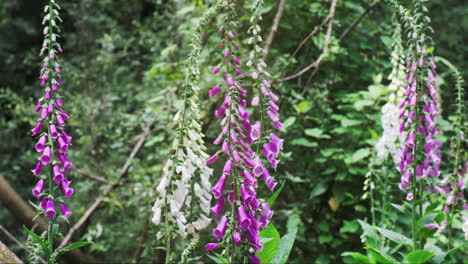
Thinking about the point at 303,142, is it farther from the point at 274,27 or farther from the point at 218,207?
the point at 218,207

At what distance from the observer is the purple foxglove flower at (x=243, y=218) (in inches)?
68.9

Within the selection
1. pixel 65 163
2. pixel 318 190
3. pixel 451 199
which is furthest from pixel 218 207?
pixel 318 190

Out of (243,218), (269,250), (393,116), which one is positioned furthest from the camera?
(393,116)

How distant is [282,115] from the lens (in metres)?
4.12

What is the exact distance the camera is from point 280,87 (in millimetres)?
4066

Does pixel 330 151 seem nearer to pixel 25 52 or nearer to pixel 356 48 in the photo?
pixel 356 48

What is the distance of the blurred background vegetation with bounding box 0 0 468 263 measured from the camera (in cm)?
388

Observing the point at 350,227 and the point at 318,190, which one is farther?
the point at 318,190

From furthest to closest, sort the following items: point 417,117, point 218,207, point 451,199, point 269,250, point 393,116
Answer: point 393,116 < point 451,199 < point 417,117 < point 269,250 < point 218,207

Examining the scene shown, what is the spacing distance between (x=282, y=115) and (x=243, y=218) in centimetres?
247

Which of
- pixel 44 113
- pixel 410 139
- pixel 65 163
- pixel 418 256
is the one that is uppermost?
pixel 44 113

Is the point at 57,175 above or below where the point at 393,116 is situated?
below

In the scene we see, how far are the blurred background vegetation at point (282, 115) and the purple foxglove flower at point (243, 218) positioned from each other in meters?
1.44

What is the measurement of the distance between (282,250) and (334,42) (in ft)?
6.92
